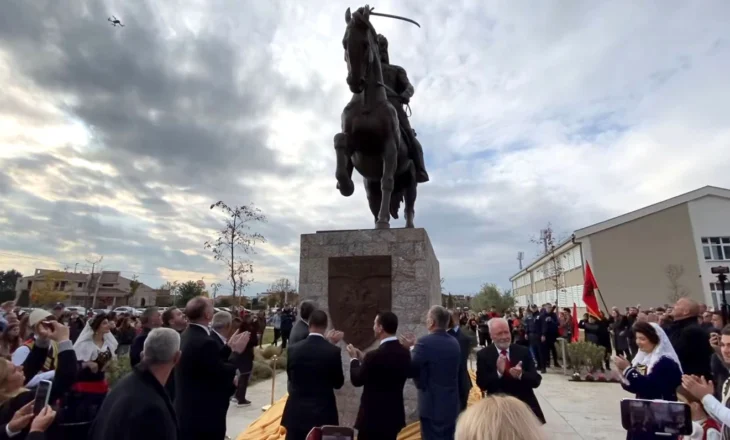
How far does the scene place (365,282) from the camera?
6113mm

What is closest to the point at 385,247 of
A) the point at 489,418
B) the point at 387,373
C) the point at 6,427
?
the point at 387,373

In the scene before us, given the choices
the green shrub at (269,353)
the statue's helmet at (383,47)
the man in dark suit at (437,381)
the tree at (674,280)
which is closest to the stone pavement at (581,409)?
the man in dark suit at (437,381)

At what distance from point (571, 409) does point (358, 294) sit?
5.38 metres

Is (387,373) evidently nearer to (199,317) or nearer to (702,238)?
(199,317)

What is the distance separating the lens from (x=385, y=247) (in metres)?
6.20

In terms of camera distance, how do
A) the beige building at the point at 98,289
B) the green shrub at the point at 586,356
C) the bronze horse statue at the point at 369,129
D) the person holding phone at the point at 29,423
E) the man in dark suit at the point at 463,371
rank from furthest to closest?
the beige building at the point at 98,289 < the green shrub at the point at 586,356 < the bronze horse statue at the point at 369,129 < the man in dark suit at the point at 463,371 < the person holding phone at the point at 29,423

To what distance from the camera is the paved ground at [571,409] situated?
670 cm

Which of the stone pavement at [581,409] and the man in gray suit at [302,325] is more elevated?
the man in gray suit at [302,325]

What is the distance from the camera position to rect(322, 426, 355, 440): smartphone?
2.75 metres

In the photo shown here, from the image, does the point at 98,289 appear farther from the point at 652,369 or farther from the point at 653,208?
the point at 652,369

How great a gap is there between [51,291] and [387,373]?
70100mm

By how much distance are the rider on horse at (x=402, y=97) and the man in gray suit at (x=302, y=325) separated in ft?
12.8

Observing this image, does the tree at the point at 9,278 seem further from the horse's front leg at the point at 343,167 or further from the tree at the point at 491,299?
the horse's front leg at the point at 343,167

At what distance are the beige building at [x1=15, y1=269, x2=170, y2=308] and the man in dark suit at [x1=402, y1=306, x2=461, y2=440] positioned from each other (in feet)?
233
